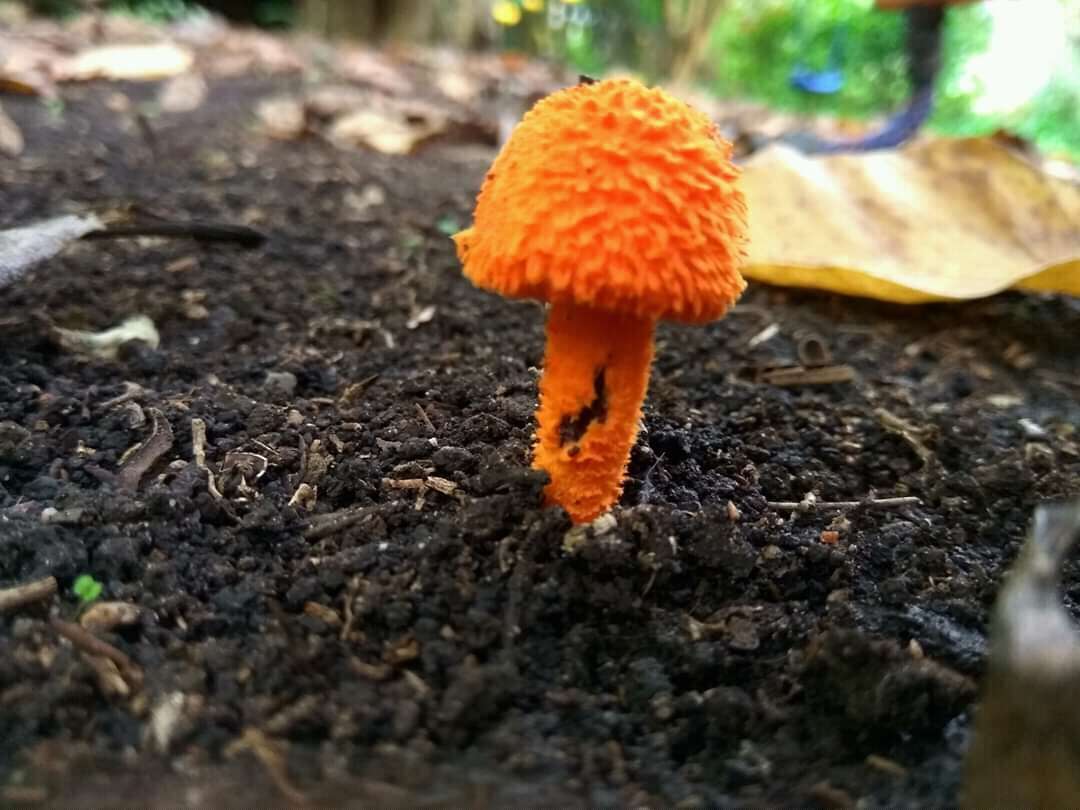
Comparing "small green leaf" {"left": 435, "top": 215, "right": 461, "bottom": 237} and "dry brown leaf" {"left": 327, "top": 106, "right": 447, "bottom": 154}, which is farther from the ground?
"dry brown leaf" {"left": 327, "top": 106, "right": 447, "bottom": 154}

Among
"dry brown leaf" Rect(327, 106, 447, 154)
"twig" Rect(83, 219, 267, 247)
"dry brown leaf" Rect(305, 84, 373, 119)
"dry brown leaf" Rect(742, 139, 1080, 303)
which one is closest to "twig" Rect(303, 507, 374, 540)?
"twig" Rect(83, 219, 267, 247)

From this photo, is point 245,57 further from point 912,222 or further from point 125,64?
point 912,222

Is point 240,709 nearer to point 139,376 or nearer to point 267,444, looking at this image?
point 267,444

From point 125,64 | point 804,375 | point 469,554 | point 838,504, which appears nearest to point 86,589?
point 469,554

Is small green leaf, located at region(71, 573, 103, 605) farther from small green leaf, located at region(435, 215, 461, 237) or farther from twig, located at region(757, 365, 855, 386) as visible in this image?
small green leaf, located at region(435, 215, 461, 237)

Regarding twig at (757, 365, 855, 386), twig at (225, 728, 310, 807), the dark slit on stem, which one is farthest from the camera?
twig at (757, 365, 855, 386)

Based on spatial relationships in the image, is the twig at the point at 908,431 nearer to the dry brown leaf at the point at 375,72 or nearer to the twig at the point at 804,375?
the twig at the point at 804,375
